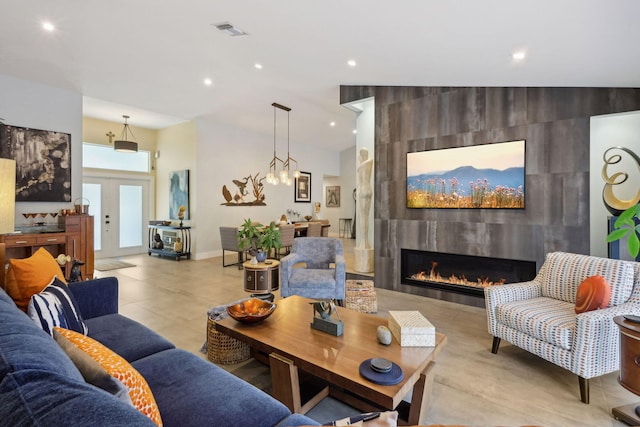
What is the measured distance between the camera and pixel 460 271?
431 cm

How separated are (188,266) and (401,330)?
562 centimetres

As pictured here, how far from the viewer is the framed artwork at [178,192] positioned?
293 inches

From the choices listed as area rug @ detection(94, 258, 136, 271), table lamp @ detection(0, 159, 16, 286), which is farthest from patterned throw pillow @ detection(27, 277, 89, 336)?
area rug @ detection(94, 258, 136, 271)

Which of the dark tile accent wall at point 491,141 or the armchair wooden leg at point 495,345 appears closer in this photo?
the armchair wooden leg at point 495,345

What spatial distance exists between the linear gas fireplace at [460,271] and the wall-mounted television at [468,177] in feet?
2.29

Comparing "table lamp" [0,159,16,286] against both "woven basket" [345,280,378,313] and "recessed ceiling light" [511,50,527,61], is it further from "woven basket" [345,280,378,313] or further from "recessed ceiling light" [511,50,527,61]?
"recessed ceiling light" [511,50,527,61]

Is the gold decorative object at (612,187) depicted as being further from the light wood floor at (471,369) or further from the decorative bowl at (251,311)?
the decorative bowl at (251,311)

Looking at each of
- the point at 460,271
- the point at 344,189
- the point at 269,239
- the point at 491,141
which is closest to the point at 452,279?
the point at 460,271

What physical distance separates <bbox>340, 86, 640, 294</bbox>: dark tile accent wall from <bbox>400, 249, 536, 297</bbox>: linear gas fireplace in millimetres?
126

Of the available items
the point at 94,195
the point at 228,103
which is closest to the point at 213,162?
the point at 228,103

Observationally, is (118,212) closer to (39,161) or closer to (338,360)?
(39,161)

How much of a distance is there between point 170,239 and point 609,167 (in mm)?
8358

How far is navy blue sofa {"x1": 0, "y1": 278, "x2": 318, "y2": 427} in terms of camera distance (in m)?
0.58

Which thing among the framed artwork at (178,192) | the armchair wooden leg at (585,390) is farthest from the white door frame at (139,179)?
the armchair wooden leg at (585,390)
